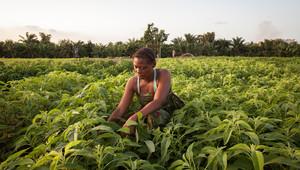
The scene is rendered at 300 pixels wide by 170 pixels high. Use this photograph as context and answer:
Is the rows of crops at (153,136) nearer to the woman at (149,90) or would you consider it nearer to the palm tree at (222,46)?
the woman at (149,90)

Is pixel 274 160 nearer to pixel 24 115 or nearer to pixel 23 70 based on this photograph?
pixel 24 115

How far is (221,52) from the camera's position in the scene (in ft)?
159

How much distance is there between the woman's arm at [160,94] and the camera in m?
2.48

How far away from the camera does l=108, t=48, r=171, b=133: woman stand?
8.20 ft

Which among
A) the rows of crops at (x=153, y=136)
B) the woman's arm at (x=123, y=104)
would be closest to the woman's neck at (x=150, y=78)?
the woman's arm at (x=123, y=104)

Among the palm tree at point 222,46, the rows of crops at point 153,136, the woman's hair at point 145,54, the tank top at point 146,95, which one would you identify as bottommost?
the rows of crops at point 153,136

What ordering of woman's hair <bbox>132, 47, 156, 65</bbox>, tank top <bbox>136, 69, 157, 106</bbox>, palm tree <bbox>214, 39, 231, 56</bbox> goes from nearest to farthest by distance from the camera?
woman's hair <bbox>132, 47, 156, 65</bbox> → tank top <bbox>136, 69, 157, 106</bbox> → palm tree <bbox>214, 39, 231, 56</bbox>

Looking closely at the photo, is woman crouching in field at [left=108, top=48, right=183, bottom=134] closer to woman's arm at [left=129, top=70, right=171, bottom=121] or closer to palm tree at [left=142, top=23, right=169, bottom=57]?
woman's arm at [left=129, top=70, right=171, bottom=121]

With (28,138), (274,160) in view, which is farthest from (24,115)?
(274,160)

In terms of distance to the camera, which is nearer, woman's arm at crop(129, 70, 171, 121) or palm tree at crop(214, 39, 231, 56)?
woman's arm at crop(129, 70, 171, 121)

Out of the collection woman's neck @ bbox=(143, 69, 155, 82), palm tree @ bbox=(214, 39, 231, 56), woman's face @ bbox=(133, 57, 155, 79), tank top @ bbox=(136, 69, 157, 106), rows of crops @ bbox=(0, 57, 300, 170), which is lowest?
rows of crops @ bbox=(0, 57, 300, 170)

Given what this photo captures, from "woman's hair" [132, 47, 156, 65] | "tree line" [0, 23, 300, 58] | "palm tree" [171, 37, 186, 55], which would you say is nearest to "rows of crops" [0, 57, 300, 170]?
"woman's hair" [132, 47, 156, 65]

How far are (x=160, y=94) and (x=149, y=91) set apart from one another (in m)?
0.22

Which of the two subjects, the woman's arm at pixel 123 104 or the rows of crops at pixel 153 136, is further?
the woman's arm at pixel 123 104
